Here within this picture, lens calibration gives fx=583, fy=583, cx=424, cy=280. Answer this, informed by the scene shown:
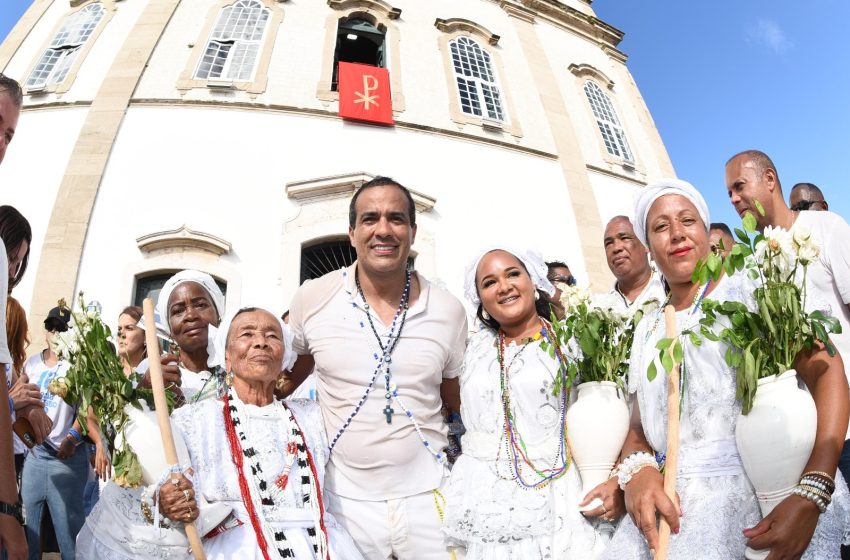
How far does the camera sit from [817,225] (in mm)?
2895

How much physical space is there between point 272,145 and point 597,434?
9.60 meters

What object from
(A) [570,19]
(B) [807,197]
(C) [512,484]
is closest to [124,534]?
(C) [512,484]

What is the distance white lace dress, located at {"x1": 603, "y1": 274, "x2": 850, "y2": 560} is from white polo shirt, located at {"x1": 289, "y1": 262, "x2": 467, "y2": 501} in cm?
100

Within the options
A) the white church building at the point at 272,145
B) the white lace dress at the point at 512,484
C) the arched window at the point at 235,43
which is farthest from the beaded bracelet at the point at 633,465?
the arched window at the point at 235,43

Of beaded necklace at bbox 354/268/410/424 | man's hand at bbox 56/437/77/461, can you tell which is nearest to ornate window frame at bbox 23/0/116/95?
man's hand at bbox 56/437/77/461

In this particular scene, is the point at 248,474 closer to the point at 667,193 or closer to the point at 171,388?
the point at 171,388

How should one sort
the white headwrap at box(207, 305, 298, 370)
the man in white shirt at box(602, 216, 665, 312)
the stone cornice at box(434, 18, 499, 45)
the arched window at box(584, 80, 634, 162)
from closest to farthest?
the white headwrap at box(207, 305, 298, 370), the man in white shirt at box(602, 216, 665, 312), the stone cornice at box(434, 18, 499, 45), the arched window at box(584, 80, 634, 162)

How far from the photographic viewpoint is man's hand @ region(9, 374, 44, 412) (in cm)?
281

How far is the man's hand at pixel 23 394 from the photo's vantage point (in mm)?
2807

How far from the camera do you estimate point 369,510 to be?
2.69 metres

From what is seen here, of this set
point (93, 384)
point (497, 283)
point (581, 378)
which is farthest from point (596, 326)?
point (93, 384)

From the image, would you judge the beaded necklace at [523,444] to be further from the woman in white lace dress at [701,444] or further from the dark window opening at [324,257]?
the dark window opening at [324,257]

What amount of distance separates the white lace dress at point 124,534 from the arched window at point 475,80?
11.1 m

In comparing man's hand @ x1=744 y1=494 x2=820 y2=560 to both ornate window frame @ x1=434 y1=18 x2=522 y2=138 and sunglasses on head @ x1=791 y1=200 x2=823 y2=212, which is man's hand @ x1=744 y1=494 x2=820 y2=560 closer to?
sunglasses on head @ x1=791 y1=200 x2=823 y2=212
